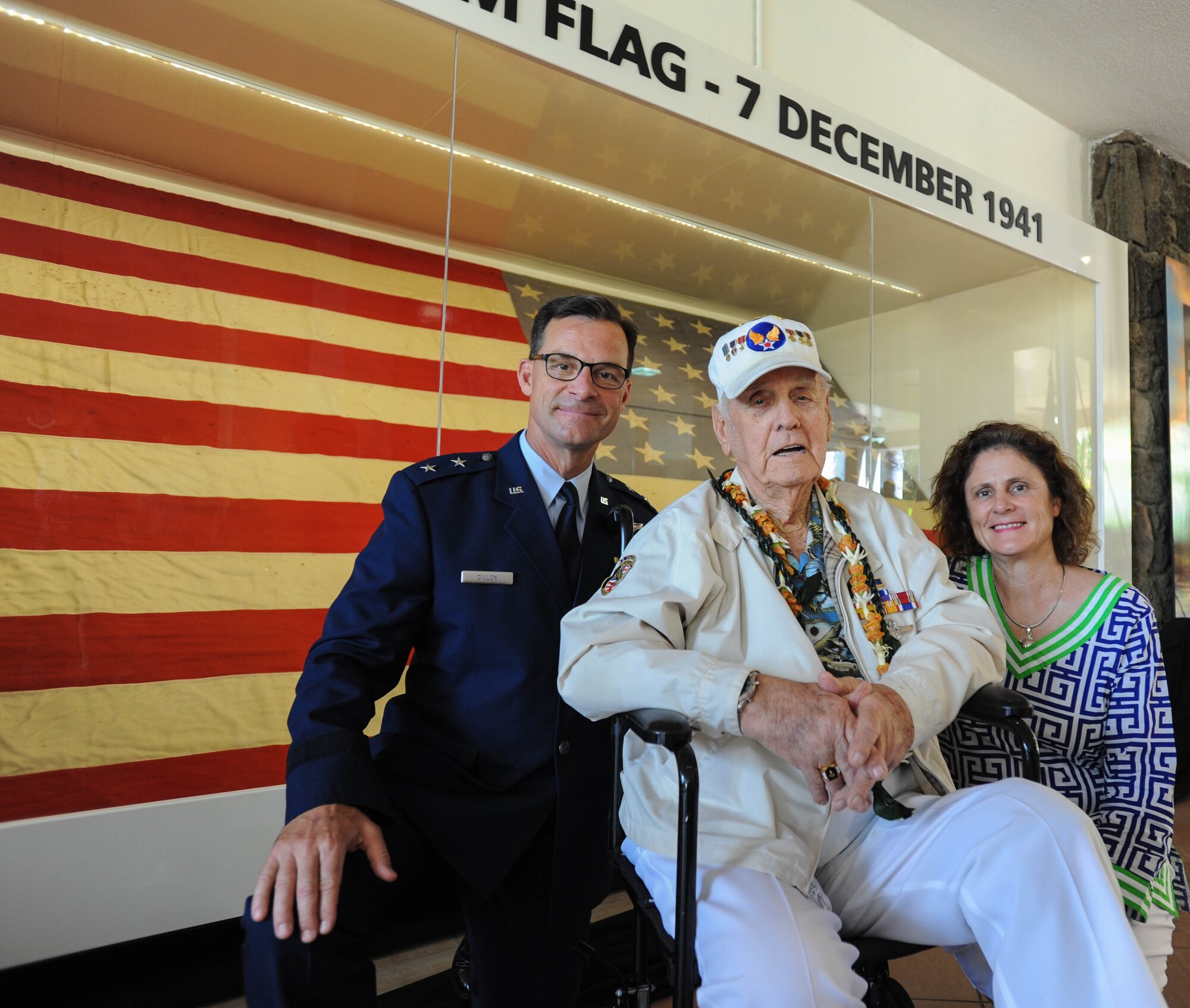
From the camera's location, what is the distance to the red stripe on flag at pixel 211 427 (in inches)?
69.1

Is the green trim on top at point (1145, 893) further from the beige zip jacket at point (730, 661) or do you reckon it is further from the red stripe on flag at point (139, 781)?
the red stripe on flag at point (139, 781)

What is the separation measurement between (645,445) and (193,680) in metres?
1.51

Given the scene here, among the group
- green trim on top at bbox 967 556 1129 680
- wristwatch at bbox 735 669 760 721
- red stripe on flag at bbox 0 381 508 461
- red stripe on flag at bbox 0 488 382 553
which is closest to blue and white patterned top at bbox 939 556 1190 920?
green trim on top at bbox 967 556 1129 680

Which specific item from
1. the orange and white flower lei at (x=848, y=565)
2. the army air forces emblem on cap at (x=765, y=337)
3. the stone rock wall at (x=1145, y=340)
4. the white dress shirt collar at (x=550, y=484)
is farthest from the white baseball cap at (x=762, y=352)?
the stone rock wall at (x=1145, y=340)

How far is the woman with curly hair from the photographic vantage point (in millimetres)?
1456

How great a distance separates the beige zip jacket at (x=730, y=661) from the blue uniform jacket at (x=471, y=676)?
210 mm

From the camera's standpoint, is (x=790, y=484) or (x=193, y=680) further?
(x=193, y=680)

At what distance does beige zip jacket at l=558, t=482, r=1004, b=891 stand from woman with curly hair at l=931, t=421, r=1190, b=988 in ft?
0.92

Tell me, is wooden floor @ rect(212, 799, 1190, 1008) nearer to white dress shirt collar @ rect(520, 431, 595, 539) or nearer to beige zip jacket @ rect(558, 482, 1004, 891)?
beige zip jacket @ rect(558, 482, 1004, 891)

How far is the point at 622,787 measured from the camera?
4.43ft

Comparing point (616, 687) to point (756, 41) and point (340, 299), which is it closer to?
point (340, 299)

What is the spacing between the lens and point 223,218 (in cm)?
200

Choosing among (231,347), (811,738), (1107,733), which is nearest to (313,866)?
(811,738)

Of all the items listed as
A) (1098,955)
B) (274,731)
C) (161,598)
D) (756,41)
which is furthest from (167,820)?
(756,41)
